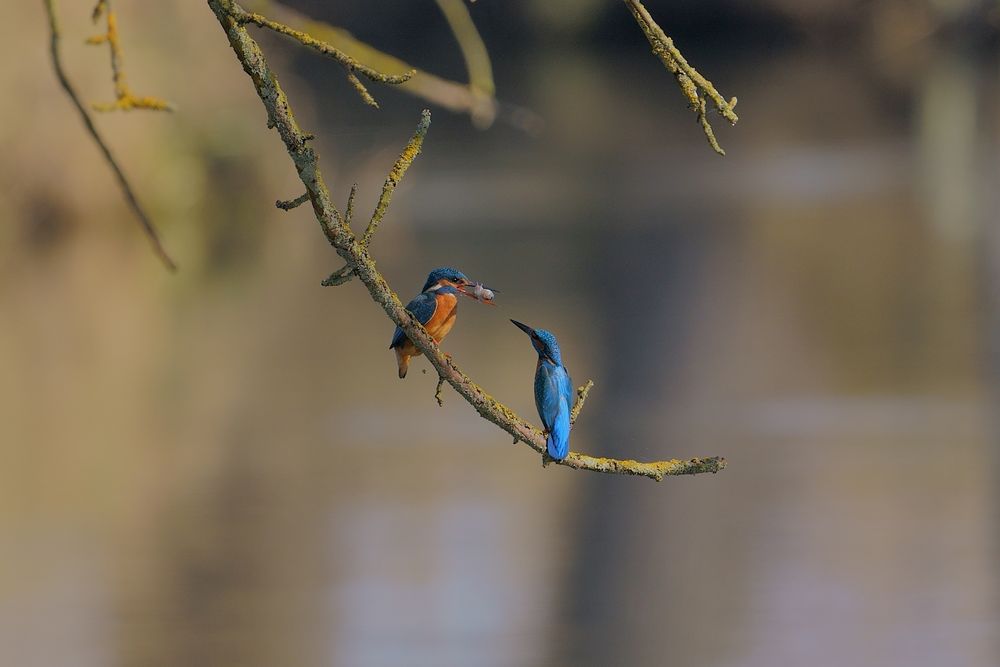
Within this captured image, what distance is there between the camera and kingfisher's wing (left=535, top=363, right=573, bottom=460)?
3.92ft

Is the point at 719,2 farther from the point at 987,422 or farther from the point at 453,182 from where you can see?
the point at 987,422

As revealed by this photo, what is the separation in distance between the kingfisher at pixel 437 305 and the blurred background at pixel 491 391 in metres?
1.41

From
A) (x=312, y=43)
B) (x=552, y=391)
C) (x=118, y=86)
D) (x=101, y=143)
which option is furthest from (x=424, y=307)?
(x=118, y=86)

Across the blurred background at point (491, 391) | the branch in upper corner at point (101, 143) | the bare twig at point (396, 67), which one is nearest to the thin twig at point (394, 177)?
the branch in upper corner at point (101, 143)

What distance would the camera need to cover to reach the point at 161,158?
51.5ft

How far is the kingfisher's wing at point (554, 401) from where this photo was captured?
1.20 metres

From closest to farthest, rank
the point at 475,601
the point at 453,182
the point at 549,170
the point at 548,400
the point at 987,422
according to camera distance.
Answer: the point at 548,400, the point at 475,601, the point at 987,422, the point at 453,182, the point at 549,170

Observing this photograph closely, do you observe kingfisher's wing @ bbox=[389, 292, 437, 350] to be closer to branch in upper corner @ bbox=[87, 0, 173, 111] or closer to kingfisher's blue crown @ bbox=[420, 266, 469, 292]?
kingfisher's blue crown @ bbox=[420, 266, 469, 292]

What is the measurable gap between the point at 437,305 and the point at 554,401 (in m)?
0.11

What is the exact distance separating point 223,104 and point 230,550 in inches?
354

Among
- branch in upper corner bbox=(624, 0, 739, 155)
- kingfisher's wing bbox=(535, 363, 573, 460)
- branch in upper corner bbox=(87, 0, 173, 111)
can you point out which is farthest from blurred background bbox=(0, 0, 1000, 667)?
kingfisher's wing bbox=(535, 363, 573, 460)

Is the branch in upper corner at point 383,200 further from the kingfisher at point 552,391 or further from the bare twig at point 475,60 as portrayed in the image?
the bare twig at point 475,60

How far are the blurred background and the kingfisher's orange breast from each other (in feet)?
4.68

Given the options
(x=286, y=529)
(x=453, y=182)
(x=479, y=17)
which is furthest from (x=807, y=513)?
(x=479, y=17)
